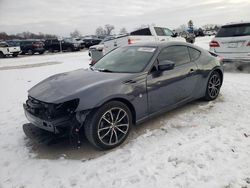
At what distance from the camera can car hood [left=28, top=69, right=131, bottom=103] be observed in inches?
146

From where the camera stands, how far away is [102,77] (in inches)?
165

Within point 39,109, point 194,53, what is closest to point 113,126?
point 39,109

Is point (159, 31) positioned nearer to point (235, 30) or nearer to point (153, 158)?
point (235, 30)

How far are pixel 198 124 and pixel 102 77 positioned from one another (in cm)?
193

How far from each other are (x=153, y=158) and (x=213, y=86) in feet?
9.81

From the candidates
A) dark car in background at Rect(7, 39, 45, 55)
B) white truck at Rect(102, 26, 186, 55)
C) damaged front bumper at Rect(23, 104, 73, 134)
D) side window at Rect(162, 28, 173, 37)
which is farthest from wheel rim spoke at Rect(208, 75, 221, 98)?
dark car in background at Rect(7, 39, 45, 55)

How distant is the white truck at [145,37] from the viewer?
11.5 meters

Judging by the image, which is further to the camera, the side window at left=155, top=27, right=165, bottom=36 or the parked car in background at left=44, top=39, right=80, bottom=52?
the parked car in background at left=44, top=39, right=80, bottom=52

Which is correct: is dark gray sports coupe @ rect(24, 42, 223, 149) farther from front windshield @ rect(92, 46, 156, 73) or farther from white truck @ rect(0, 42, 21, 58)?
white truck @ rect(0, 42, 21, 58)

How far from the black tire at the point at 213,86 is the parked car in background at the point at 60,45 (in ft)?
84.2

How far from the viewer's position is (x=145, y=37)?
1199cm

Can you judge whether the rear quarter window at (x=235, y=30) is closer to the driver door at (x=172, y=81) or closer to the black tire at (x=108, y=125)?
the driver door at (x=172, y=81)

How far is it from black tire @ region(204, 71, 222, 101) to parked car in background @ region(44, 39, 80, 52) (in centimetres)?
2565

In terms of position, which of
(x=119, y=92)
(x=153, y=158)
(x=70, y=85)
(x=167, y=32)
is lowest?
(x=153, y=158)
